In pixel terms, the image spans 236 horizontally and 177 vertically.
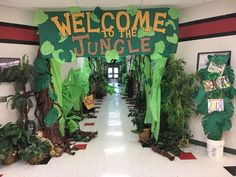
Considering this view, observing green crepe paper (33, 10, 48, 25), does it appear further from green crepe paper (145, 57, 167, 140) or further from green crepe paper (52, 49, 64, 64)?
green crepe paper (145, 57, 167, 140)

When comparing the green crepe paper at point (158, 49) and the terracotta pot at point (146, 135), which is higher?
the green crepe paper at point (158, 49)

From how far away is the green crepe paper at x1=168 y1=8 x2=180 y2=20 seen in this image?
4.54m

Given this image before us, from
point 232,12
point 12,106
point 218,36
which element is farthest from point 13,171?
point 232,12

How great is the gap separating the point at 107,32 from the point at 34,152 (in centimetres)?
242

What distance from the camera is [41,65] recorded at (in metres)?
4.48

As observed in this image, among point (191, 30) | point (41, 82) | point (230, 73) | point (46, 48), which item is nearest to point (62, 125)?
point (41, 82)

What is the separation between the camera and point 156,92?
455 cm

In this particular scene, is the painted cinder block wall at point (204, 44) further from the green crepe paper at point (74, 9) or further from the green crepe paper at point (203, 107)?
the green crepe paper at point (74, 9)

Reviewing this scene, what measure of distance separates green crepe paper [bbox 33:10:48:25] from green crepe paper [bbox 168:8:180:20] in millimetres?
2251

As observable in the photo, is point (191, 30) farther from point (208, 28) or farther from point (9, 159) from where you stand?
point (9, 159)

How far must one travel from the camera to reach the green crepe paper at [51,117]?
180 inches

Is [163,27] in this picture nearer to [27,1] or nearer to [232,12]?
[232,12]

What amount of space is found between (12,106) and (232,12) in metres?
3.89

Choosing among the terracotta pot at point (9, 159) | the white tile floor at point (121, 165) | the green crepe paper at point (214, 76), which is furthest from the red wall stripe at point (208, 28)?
the terracotta pot at point (9, 159)
